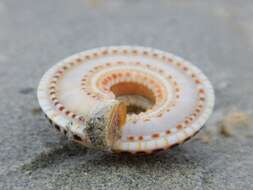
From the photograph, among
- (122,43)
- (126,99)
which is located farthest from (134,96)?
(122,43)

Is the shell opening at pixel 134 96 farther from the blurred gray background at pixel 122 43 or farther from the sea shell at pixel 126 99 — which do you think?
the blurred gray background at pixel 122 43

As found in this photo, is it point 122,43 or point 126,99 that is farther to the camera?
point 122,43

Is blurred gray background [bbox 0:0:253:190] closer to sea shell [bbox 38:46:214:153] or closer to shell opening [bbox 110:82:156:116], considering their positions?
sea shell [bbox 38:46:214:153]

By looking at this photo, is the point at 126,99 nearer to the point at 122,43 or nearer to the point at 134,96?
the point at 134,96

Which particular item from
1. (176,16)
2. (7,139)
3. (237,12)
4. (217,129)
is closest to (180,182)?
(217,129)

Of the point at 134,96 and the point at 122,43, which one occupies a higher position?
the point at 122,43

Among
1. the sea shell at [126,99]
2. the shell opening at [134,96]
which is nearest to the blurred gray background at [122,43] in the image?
the sea shell at [126,99]

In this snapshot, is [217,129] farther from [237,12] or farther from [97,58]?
[237,12]
